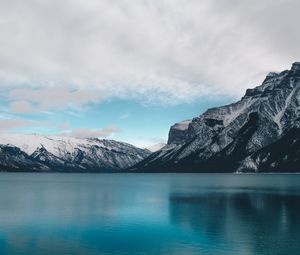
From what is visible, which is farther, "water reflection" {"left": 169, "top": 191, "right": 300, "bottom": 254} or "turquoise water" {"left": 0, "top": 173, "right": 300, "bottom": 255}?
"water reflection" {"left": 169, "top": 191, "right": 300, "bottom": 254}

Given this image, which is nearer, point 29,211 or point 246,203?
point 29,211

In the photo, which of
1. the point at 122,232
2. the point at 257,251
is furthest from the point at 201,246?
the point at 122,232

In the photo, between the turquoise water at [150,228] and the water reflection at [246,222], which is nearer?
the turquoise water at [150,228]

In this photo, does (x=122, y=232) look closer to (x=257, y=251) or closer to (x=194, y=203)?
(x=257, y=251)

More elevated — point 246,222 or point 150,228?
point 246,222

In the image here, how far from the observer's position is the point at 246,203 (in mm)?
155500

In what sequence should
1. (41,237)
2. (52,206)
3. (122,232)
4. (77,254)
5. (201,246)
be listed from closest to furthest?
(77,254), (201,246), (41,237), (122,232), (52,206)

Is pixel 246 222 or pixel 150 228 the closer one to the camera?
pixel 150 228

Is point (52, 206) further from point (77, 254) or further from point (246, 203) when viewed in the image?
point (77, 254)

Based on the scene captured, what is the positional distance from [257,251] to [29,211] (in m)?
78.5

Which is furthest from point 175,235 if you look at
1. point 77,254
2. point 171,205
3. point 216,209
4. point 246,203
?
point 246,203

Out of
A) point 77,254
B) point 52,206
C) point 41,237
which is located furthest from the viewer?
point 52,206

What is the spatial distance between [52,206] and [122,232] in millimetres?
58376

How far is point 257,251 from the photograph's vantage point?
74.2 m
